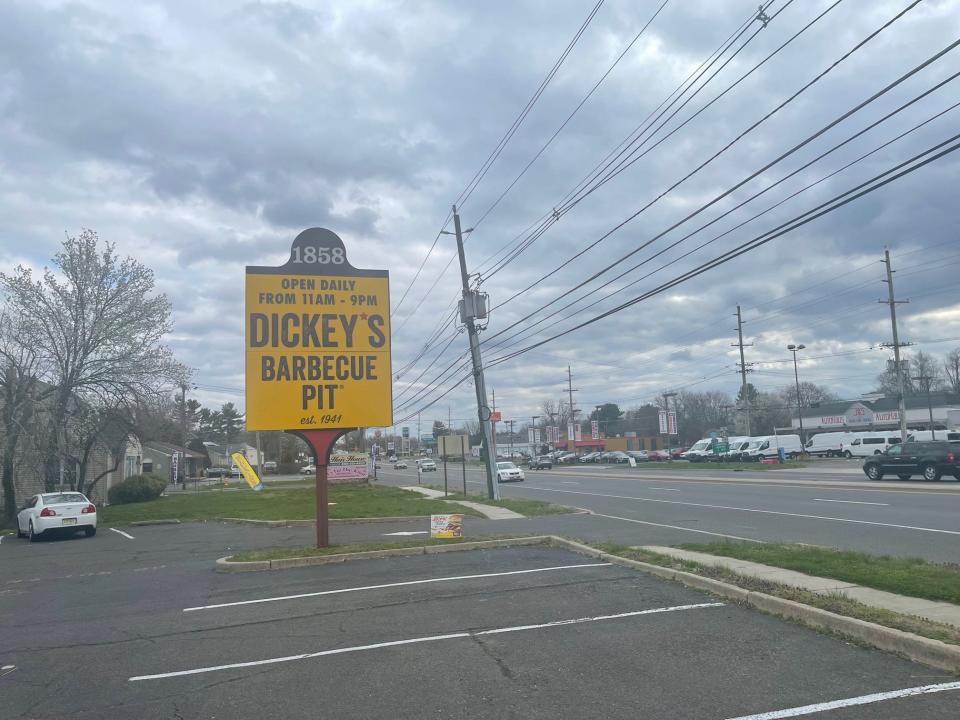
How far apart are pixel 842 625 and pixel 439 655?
376 centimetres

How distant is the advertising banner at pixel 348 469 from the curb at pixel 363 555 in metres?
30.6

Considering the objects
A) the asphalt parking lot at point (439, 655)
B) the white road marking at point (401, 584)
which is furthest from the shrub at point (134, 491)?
the white road marking at point (401, 584)

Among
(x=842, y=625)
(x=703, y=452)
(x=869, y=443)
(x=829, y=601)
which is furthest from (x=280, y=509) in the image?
(x=703, y=452)

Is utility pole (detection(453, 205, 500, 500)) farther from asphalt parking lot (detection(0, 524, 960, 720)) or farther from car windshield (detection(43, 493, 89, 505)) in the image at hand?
asphalt parking lot (detection(0, 524, 960, 720))

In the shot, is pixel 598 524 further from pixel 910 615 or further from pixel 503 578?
pixel 910 615

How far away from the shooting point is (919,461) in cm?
3275

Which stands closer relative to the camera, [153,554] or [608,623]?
[608,623]

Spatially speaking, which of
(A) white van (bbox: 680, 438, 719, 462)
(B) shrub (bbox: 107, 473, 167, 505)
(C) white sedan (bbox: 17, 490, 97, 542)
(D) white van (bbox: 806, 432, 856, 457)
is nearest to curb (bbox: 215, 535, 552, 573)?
(C) white sedan (bbox: 17, 490, 97, 542)

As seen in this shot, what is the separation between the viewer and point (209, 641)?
806cm

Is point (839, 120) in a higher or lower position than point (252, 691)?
higher

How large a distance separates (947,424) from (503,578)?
304 feet

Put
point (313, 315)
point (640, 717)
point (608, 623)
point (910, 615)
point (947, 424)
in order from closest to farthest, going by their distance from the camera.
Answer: point (640, 717) → point (910, 615) → point (608, 623) → point (313, 315) → point (947, 424)

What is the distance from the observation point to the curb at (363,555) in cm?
1334

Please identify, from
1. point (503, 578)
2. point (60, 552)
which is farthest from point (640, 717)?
point (60, 552)
